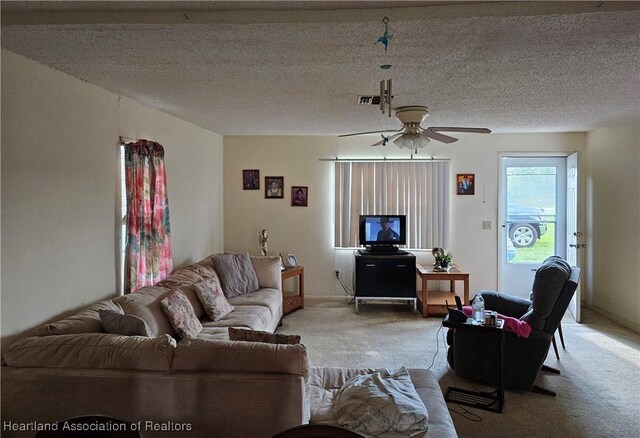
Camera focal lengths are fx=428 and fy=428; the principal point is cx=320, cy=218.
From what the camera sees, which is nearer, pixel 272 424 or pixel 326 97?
pixel 272 424

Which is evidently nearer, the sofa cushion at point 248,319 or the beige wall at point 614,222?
the sofa cushion at point 248,319

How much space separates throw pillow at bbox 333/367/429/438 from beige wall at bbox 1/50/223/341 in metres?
1.91

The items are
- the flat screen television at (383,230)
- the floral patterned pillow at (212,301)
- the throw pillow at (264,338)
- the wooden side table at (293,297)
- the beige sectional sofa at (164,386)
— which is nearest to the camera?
the beige sectional sofa at (164,386)

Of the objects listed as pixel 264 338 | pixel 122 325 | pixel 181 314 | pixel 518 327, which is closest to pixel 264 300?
pixel 181 314

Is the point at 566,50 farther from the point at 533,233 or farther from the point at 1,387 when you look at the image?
the point at 533,233

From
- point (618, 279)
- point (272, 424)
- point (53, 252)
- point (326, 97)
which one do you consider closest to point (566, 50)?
point (326, 97)

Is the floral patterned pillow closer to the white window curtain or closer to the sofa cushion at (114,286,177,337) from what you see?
the sofa cushion at (114,286,177,337)

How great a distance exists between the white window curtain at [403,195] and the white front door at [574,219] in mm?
1460

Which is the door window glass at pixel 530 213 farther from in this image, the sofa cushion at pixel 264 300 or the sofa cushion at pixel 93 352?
the sofa cushion at pixel 93 352

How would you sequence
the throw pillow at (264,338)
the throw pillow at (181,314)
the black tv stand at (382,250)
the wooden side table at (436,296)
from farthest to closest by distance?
1. the black tv stand at (382,250)
2. the wooden side table at (436,296)
3. the throw pillow at (181,314)
4. the throw pillow at (264,338)

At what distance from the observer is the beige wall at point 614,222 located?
475 centimetres

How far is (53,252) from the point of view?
271 cm

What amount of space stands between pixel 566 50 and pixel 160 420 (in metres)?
2.80

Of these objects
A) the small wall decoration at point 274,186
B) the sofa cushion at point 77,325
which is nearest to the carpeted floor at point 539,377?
the small wall decoration at point 274,186
